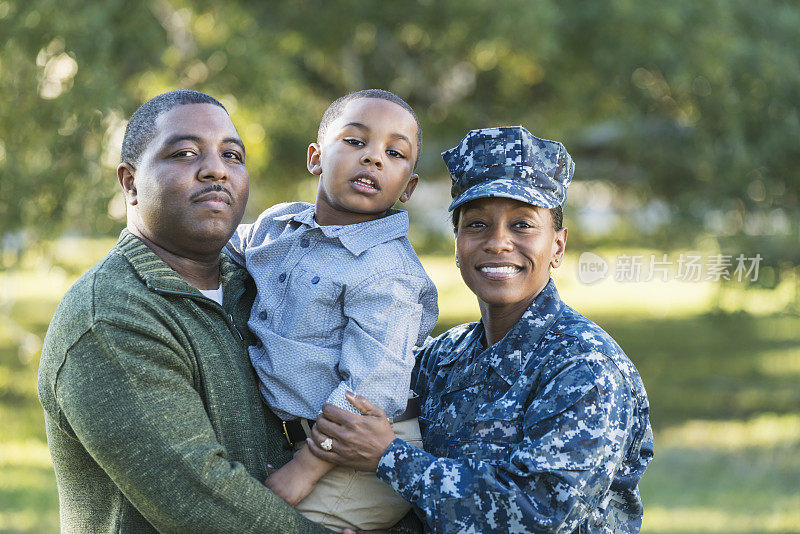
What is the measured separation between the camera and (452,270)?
27.5 meters

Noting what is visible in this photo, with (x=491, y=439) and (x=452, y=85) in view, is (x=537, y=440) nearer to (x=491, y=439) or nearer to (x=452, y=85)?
(x=491, y=439)

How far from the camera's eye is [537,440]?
2564 mm

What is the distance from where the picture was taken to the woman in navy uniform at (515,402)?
255 cm

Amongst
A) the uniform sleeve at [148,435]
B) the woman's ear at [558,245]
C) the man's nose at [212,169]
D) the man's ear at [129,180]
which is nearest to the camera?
the uniform sleeve at [148,435]

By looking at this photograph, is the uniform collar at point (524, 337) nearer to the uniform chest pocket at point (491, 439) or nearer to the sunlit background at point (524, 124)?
the uniform chest pocket at point (491, 439)

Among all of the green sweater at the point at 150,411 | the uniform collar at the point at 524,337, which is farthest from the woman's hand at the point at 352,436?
the uniform collar at the point at 524,337

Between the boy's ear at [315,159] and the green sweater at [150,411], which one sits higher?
the boy's ear at [315,159]

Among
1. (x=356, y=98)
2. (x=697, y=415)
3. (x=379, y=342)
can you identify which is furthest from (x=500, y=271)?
(x=697, y=415)

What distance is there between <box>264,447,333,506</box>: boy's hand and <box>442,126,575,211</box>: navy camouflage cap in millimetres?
871

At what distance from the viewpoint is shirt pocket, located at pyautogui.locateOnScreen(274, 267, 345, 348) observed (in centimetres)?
286

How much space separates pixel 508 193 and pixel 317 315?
0.67 meters

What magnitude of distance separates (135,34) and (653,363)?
10.1 metres

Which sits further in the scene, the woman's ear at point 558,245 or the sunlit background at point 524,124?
the sunlit background at point 524,124

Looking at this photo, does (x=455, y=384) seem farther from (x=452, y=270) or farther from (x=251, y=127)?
(x=452, y=270)
